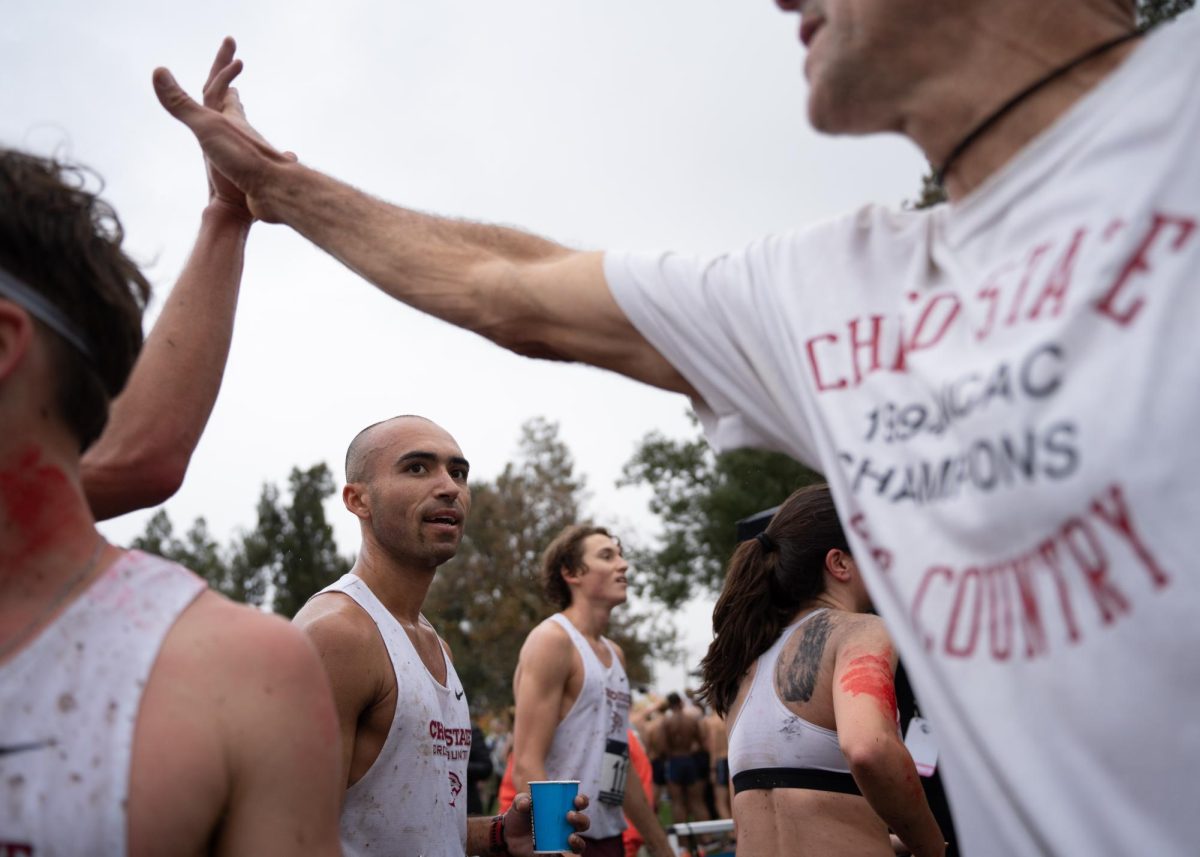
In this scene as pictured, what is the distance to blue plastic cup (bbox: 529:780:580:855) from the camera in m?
3.64

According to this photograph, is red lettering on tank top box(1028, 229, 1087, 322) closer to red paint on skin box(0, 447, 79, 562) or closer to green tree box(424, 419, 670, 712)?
red paint on skin box(0, 447, 79, 562)

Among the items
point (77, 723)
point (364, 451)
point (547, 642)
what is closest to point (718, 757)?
point (547, 642)

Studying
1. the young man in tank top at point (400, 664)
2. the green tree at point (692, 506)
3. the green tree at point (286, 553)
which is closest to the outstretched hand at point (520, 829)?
the young man in tank top at point (400, 664)

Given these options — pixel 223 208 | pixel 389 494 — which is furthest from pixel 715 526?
pixel 223 208

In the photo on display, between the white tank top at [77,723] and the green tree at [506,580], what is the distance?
38.0 m

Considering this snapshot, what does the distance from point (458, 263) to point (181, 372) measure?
2.46 ft

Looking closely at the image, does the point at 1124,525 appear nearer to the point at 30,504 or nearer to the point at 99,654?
the point at 99,654

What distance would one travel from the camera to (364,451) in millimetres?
4750

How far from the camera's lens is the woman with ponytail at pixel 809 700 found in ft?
11.1

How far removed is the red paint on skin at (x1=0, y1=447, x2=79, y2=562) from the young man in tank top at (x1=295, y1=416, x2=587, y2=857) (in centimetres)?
162

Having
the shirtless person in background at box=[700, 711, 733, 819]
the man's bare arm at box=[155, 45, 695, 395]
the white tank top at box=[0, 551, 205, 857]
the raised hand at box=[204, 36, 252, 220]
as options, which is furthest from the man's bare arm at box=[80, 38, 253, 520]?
the shirtless person in background at box=[700, 711, 733, 819]

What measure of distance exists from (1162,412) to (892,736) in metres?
2.27

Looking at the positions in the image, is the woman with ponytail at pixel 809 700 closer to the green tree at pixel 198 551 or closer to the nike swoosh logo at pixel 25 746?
the nike swoosh logo at pixel 25 746

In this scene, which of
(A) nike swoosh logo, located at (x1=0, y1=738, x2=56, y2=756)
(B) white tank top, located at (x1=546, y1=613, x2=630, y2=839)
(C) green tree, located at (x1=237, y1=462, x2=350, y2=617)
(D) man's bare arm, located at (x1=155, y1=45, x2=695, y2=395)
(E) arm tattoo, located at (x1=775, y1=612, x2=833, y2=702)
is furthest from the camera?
(C) green tree, located at (x1=237, y1=462, x2=350, y2=617)
